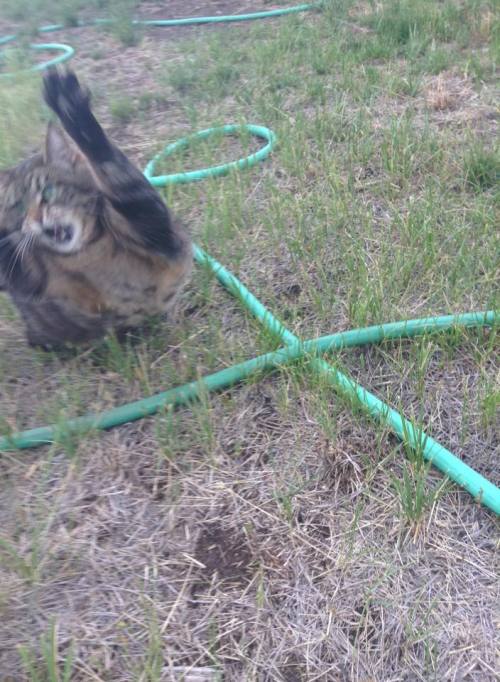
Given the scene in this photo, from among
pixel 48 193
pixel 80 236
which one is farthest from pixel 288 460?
pixel 48 193

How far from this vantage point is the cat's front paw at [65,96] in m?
1.50

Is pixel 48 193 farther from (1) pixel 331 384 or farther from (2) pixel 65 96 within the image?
(1) pixel 331 384

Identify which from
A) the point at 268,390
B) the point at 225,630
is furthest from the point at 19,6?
the point at 225,630

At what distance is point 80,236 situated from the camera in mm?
1672

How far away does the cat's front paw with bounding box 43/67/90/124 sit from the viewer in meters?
1.50

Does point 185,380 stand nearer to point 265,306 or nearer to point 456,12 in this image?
point 265,306

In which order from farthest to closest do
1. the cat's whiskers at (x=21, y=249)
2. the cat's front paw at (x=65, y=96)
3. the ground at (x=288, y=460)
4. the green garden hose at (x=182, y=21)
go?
the green garden hose at (x=182, y=21)
the cat's whiskers at (x=21, y=249)
the cat's front paw at (x=65, y=96)
the ground at (x=288, y=460)

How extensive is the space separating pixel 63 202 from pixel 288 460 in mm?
854

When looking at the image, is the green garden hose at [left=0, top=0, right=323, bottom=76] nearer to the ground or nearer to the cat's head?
the ground

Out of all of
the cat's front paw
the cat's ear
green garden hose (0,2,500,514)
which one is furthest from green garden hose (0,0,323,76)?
green garden hose (0,2,500,514)

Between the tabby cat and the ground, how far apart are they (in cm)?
13

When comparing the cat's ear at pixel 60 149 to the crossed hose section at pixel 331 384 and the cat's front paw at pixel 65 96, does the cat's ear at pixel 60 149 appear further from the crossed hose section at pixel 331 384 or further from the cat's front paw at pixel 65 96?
the crossed hose section at pixel 331 384

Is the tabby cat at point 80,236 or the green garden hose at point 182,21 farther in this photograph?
the green garden hose at point 182,21

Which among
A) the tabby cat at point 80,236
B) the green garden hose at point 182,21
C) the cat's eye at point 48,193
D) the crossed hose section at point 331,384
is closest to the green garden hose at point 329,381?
the crossed hose section at point 331,384
